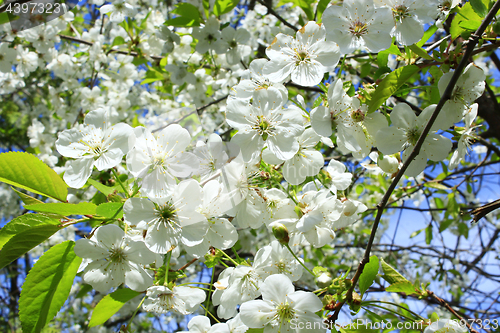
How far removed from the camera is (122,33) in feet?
9.31

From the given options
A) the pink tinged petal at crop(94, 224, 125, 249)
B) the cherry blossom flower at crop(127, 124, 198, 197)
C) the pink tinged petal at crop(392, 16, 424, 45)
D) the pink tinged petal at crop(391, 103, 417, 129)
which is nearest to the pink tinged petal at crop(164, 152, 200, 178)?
the cherry blossom flower at crop(127, 124, 198, 197)

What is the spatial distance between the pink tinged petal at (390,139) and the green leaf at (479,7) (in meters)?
0.44

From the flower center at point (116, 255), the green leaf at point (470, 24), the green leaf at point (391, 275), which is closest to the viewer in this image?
the green leaf at point (470, 24)

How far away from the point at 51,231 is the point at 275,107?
0.88 m

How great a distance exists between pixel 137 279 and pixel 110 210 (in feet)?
0.96

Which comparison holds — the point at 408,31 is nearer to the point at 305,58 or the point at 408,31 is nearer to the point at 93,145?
the point at 305,58

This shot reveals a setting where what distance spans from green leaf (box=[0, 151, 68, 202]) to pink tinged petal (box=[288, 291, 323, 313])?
89 cm

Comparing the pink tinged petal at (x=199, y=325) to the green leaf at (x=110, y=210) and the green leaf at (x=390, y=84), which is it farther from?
the green leaf at (x=390, y=84)

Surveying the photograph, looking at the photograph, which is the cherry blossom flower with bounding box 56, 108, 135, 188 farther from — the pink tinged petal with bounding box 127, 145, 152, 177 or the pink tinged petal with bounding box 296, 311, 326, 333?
the pink tinged petal with bounding box 296, 311, 326, 333

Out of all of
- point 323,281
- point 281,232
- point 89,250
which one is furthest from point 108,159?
point 323,281

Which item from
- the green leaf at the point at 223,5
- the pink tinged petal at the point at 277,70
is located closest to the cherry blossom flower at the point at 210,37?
the green leaf at the point at 223,5

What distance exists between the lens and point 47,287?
3.23ft

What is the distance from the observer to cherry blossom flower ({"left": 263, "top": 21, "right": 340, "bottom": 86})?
1.18 meters

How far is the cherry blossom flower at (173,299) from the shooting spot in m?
1.05
